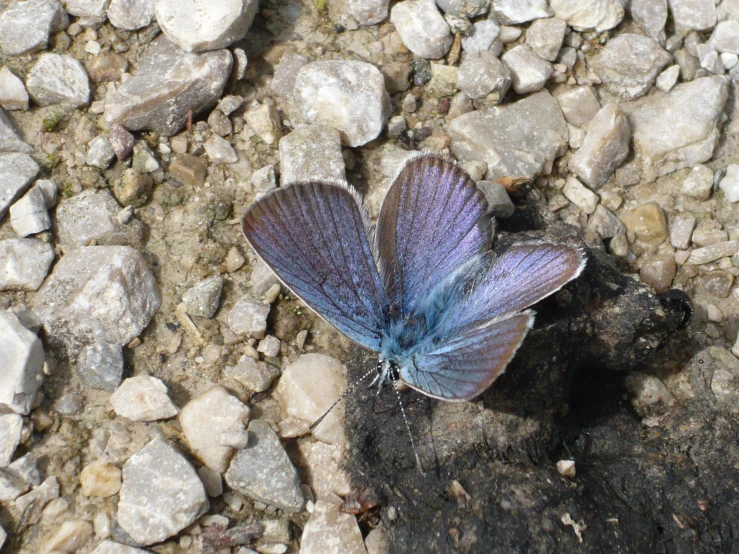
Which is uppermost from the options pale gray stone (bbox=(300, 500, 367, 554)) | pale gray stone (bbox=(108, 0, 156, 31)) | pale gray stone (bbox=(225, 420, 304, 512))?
pale gray stone (bbox=(108, 0, 156, 31))

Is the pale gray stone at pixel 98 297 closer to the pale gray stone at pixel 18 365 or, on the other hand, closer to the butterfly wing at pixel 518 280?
the pale gray stone at pixel 18 365

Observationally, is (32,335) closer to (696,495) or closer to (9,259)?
(9,259)

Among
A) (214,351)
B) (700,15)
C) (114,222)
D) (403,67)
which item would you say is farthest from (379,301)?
(700,15)

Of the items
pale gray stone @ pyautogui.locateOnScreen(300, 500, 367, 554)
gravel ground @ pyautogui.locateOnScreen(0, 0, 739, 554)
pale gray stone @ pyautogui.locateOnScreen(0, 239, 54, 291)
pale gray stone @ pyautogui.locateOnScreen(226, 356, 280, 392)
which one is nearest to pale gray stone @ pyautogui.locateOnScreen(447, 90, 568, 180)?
gravel ground @ pyautogui.locateOnScreen(0, 0, 739, 554)

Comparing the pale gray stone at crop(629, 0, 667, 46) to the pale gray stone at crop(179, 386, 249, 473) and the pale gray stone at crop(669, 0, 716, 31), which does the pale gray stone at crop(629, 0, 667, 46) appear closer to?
the pale gray stone at crop(669, 0, 716, 31)

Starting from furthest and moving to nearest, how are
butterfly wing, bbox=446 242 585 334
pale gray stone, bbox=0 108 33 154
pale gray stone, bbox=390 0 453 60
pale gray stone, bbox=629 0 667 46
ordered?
1. pale gray stone, bbox=629 0 667 46
2. pale gray stone, bbox=390 0 453 60
3. pale gray stone, bbox=0 108 33 154
4. butterfly wing, bbox=446 242 585 334

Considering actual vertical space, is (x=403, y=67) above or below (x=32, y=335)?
above

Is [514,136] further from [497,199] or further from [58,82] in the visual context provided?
[58,82]
